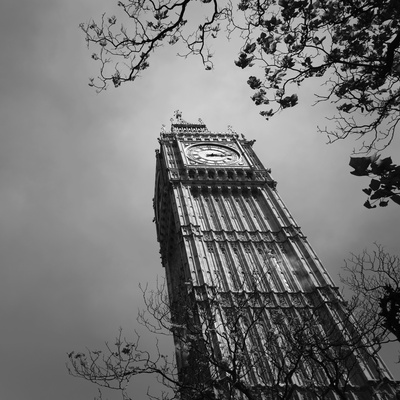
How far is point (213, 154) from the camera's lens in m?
47.3

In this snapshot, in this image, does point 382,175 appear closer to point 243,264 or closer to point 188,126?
point 243,264

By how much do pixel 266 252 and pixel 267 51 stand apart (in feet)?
87.4

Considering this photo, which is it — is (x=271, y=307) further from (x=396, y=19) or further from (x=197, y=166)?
(x=396, y=19)

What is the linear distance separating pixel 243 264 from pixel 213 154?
18.0 meters

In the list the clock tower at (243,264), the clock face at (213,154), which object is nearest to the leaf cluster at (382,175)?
the clock tower at (243,264)

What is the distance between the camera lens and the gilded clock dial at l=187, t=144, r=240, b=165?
46062mm

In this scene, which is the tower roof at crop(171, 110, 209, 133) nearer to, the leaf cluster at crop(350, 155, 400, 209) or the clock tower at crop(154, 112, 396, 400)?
the clock tower at crop(154, 112, 396, 400)

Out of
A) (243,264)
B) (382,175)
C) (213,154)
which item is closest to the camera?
(382,175)

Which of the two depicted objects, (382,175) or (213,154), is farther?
(213,154)

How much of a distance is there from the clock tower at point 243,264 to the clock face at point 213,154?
0.12 m

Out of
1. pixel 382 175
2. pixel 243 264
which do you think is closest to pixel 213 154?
pixel 243 264

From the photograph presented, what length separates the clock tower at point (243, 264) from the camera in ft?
73.4

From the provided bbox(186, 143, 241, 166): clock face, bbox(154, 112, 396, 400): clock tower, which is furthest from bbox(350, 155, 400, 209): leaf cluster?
bbox(186, 143, 241, 166): clock face

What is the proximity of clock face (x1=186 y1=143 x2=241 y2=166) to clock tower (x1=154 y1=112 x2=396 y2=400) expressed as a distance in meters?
0.12
